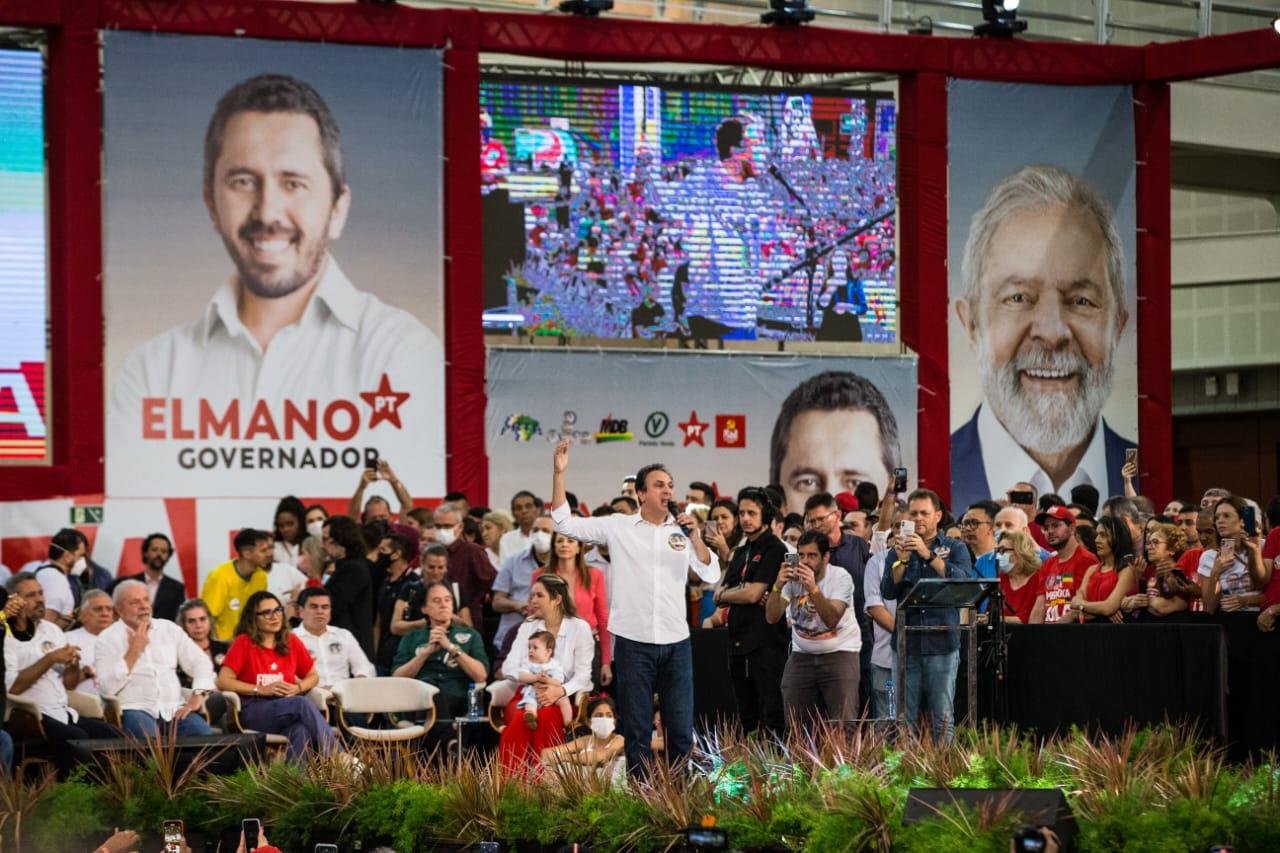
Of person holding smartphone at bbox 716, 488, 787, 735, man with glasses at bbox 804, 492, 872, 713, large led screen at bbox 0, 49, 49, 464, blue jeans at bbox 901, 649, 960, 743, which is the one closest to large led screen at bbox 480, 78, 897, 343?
large led screen at bbox 0, 49, 49, 464

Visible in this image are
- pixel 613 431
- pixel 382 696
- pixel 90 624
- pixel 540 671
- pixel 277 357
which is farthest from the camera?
pixel 613 431

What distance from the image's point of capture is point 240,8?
54.6 ft

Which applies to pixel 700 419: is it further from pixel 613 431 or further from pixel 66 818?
pixel 66 818

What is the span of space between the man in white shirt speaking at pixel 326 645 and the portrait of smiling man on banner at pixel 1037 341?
7.76m

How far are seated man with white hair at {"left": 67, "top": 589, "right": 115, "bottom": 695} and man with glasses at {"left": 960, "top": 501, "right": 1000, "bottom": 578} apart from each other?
5.24 meters

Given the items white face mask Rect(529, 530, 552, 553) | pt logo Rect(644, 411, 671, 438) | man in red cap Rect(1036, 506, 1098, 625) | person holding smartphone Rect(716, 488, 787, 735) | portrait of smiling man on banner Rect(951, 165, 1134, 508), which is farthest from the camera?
portrait of smiling man on banner Rect(951, 165, 1134, 508)

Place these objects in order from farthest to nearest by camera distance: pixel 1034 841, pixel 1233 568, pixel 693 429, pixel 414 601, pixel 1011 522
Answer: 1. pixel 693 429
2. pixel 414 601
3. pixel 1011 522
4. pixel 1233 568
5. pixel 1034 841

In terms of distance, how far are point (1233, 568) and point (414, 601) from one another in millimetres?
5218

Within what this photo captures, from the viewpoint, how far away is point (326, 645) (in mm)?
12320

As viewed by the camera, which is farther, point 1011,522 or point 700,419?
point 700,419

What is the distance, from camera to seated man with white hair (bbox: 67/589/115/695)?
1169cm

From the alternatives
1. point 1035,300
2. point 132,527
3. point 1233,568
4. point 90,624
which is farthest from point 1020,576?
point 132,527

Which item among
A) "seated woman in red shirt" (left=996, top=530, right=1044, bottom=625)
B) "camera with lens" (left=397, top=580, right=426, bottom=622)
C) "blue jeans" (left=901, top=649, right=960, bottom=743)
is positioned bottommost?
"blue jeans" (left=901, top=649, right=960, bottom=743)

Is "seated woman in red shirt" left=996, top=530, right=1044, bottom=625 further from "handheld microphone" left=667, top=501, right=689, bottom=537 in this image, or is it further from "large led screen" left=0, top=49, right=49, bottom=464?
"large led screen" left=0, top=49, right=49, bottom=464
